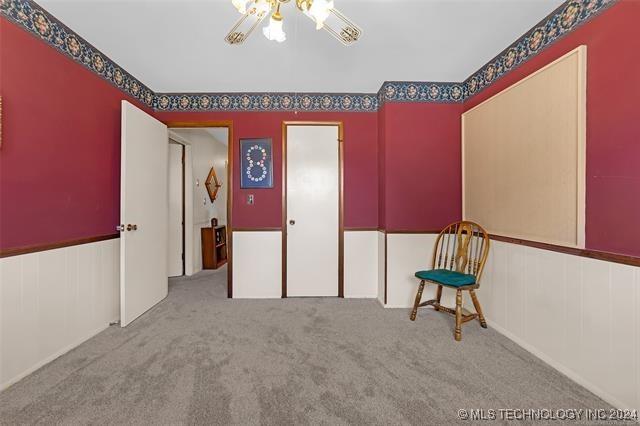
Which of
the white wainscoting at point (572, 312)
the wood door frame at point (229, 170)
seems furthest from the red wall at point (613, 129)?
the wood door frame at point (229, 170)

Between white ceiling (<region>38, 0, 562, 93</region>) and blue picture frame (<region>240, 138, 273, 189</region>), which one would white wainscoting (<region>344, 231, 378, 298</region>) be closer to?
blue picture frame (<region>240, 138, 273, 189</region>)

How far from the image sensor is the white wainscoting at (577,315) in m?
1.40

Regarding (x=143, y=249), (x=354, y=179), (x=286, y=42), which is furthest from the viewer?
(x=354, y=179)

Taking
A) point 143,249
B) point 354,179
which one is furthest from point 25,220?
point 354,179

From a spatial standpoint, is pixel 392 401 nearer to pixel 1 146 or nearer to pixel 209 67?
pixel 1 146

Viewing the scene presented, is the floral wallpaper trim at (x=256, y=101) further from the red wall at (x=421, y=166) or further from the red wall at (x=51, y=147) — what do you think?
the red wall at (x=51, y=147)

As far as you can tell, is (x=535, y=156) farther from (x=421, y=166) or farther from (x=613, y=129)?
(x=421, y=166)

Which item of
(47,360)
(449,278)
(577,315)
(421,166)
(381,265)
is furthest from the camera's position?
(381,265)

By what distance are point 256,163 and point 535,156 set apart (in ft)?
8.81

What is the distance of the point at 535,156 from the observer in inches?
77.8

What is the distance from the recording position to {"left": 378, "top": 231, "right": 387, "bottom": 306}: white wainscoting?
9.56 ft

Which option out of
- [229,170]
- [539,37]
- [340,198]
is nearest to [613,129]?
[539,37]

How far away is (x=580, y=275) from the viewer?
1638mm

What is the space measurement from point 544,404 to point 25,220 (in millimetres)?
3329
